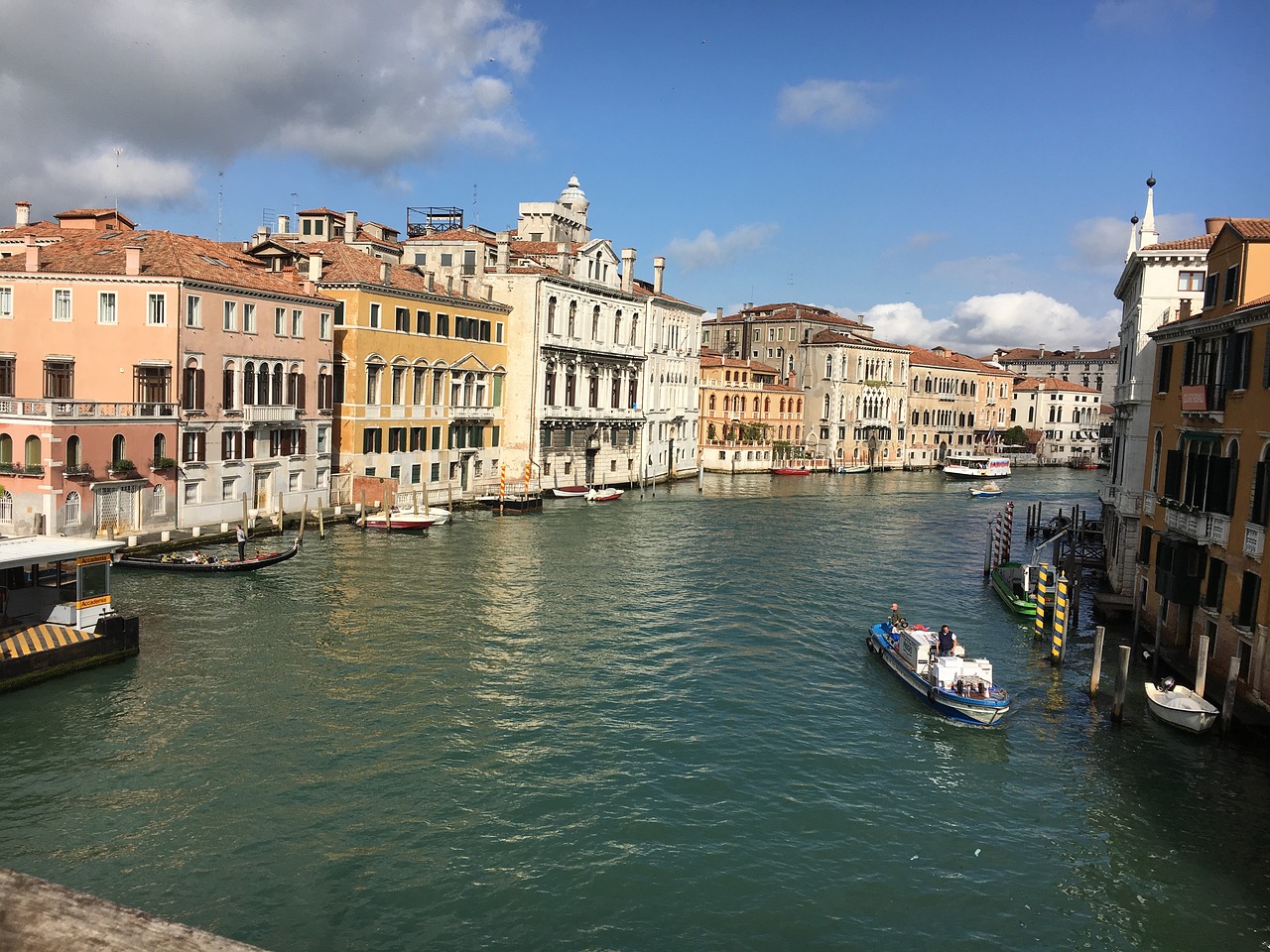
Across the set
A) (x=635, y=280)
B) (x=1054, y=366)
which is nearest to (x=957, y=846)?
(x=635, y=280)

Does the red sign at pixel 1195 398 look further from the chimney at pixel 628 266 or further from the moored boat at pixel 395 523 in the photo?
the chimney at pixel 628 266

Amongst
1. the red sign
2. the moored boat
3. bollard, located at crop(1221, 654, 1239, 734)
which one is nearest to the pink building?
the moored boat

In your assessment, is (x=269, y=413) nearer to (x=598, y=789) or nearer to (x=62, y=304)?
(x=62, y=304)

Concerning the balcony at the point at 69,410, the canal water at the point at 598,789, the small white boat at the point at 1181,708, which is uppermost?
the balcony at the point at 69,410

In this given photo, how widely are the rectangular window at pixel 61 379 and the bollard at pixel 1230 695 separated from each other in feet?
88.4

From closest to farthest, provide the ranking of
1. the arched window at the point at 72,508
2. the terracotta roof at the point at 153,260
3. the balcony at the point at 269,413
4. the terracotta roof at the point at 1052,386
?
the arched window at the point at 72,508 < the terracotta roof at the point at 153,260 < the balcony at the point at 269,413 < the terracotta roof at the point at 1052,386

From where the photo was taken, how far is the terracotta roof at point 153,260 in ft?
90.7

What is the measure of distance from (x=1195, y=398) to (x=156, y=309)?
24263mm

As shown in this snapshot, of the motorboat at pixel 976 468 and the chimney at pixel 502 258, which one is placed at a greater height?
the chimney at pixel 502 258

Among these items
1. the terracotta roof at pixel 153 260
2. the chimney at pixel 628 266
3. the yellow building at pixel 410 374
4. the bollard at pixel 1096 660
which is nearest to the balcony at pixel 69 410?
the terracotta roof at pixel 153 260

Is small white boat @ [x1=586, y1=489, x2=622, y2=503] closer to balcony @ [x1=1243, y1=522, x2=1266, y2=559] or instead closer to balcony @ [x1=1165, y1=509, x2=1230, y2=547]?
balcony @ [x1=1165, y1=509, x2=1230, y2=547]

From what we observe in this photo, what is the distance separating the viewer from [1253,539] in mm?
14758

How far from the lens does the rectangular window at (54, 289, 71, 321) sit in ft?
89.4

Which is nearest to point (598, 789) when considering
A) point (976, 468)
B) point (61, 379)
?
point (61, 379)
